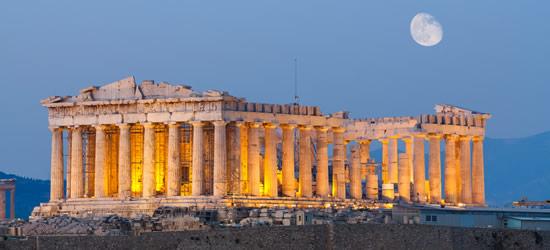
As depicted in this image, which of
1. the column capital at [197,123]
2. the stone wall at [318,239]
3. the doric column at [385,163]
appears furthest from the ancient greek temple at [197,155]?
the stone wall at [318,239]

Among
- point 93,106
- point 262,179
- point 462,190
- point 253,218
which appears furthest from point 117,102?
point 462,190

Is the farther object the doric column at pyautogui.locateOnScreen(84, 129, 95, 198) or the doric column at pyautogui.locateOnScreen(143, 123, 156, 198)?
the doric column at pyautogui.locateOnScreen(84, 129, 95, 198)

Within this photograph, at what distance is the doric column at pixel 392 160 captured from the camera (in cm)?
12588

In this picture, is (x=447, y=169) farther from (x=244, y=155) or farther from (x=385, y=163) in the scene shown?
(x=244, y=155)

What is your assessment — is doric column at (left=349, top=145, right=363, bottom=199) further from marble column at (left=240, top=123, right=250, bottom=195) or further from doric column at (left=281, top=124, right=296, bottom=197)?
marble column at (left=240, top=123, right=250, bottom=195)

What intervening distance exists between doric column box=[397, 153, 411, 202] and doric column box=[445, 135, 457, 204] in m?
3.46

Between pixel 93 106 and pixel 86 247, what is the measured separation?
40025 millimetres

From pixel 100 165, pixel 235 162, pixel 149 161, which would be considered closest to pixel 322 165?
pixel 235 162

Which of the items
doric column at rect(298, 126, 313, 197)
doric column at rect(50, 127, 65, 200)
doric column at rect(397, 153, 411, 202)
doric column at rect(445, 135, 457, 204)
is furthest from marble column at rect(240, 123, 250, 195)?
doric column at rect(445, 135, 457, 204)

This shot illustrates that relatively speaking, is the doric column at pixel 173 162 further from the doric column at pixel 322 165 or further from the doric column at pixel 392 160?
the doric column at pixel 392 160

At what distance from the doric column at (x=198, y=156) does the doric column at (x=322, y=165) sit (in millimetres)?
12109

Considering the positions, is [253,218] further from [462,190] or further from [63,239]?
[462,190]

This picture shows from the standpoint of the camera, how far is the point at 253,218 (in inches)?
3767

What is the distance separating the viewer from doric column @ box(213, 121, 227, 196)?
108 meters
